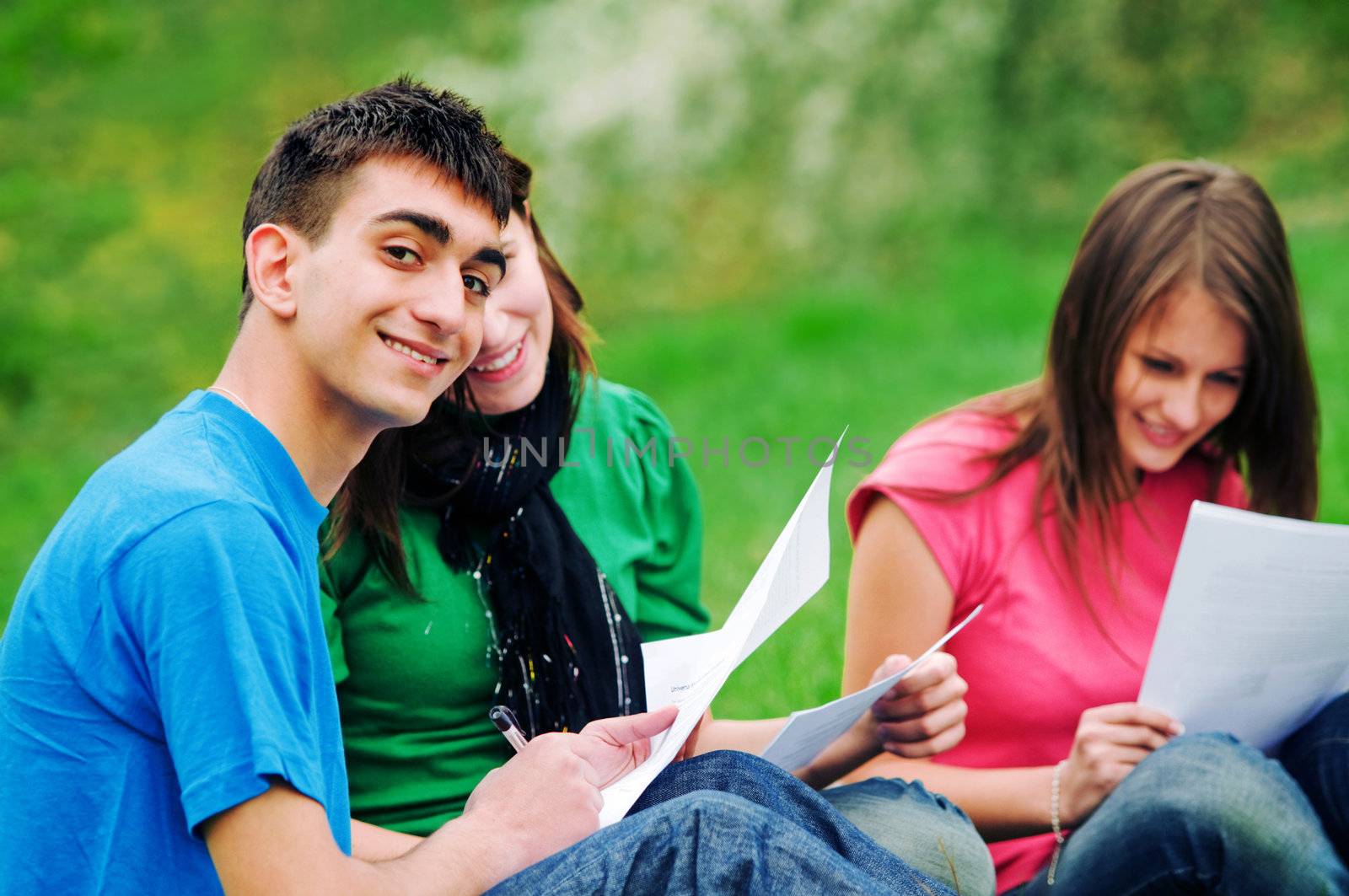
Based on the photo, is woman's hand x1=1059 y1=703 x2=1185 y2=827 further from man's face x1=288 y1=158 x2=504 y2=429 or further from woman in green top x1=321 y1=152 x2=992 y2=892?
man's face x1=288 y1=158 x2=504 y2=429

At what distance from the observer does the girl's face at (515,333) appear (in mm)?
1999

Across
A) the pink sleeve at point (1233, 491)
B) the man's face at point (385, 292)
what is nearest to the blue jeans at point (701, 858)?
the man's face at point (385, 292)

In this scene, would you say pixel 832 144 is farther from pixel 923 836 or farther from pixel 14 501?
pixel 923 836

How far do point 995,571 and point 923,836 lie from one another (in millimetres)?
551

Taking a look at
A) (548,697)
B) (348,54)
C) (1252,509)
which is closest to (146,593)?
(548,697)

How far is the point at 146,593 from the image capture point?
1247 millimetres

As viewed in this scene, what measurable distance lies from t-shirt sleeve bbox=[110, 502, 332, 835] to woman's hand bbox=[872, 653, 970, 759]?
0.88m

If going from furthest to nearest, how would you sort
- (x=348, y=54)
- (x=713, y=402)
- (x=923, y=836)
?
1. (x=348, y=54)
2. (x=713, y=402)
3. (x=923, y=836)

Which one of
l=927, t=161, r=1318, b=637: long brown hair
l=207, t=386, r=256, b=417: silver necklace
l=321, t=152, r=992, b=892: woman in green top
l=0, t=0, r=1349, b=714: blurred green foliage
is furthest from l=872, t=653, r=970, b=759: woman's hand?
l=0, t=0, r=1349, b=714: blurred green foliage

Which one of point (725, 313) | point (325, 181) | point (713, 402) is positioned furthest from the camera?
point (725, 313)

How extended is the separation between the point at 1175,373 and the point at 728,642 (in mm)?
1037

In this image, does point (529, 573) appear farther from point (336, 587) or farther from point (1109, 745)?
point (1109, 745)

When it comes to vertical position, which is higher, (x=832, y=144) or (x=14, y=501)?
(x=832, y=144)

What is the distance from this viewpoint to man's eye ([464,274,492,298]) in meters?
1.60
